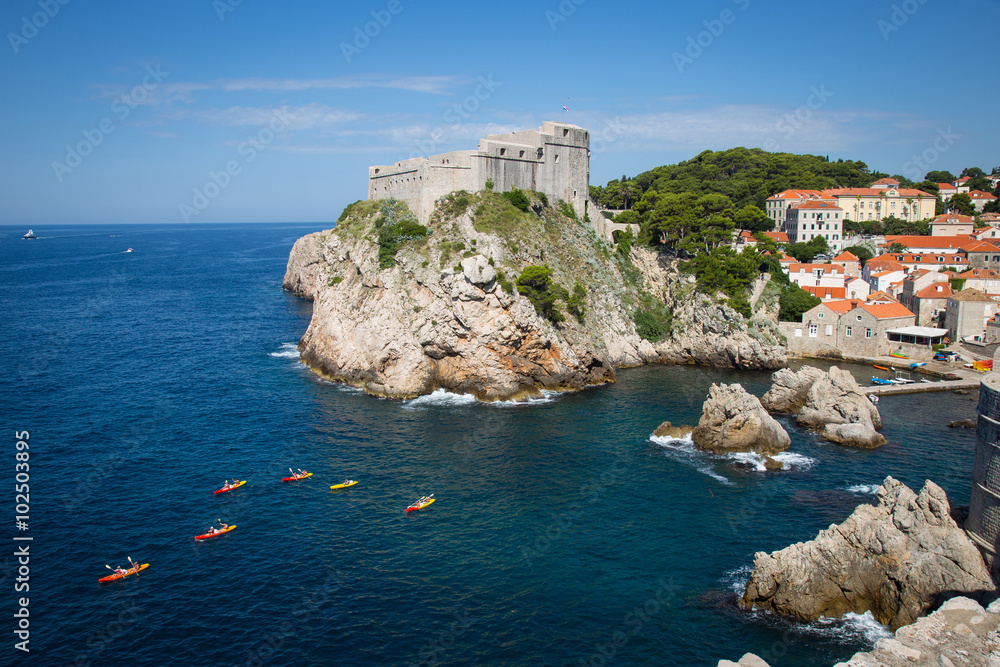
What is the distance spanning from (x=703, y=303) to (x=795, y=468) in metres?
28.1

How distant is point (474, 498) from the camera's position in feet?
114

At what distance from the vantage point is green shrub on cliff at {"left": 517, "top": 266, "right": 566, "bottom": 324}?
53.9 meters

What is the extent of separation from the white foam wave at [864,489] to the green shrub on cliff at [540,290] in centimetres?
2682

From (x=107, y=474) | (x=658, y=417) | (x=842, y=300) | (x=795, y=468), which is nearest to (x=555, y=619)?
(x=795, y=468)

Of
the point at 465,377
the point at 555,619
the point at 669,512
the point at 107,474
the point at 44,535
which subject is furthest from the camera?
the point at 465,377

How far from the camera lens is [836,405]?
149ft

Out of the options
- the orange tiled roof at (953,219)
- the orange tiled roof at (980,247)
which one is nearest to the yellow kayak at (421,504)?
the orange tiled roof at (980,247)

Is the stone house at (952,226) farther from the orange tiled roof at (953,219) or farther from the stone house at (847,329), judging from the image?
the stone house at (847,329)

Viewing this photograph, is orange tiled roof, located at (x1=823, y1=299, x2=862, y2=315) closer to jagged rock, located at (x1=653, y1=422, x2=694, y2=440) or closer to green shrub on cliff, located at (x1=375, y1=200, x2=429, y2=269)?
jagged rock, located at (x1=653, y1=422, x2=694, y2=440)

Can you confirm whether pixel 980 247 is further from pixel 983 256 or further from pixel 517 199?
pixel 517 199

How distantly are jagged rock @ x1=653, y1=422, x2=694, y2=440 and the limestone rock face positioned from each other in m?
22.7

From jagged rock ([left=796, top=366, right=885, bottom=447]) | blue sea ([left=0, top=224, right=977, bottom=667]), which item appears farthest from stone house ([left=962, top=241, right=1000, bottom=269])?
jagged rock ([left=796, top=366, right=885, bottom=447])

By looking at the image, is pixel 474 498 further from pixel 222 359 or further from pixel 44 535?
pixel 222 359

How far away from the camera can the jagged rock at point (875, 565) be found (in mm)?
23828
